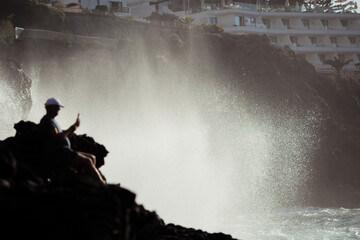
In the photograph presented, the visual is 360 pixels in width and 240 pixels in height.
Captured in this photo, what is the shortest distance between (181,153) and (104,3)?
36054 millimetres

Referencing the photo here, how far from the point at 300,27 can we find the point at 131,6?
2474 cm

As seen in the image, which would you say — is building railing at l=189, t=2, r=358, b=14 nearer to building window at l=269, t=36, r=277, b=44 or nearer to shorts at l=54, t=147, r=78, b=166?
building window at l=269, t=36, r=277, b=44

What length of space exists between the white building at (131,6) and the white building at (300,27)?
235 inches

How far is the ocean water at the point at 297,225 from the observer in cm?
3188

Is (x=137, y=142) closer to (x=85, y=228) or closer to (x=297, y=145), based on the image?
(x=297, y=145)

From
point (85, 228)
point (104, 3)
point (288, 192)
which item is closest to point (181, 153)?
point (288, 192)

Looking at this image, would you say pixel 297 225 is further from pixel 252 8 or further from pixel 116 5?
pixel 252 8

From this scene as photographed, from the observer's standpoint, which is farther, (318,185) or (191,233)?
(318,185)

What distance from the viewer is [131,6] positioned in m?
93.4

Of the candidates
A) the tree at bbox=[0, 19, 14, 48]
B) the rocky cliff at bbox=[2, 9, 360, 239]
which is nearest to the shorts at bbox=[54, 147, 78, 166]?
the tree at bbox=[0, 19, 14, 48]

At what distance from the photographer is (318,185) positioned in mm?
60812

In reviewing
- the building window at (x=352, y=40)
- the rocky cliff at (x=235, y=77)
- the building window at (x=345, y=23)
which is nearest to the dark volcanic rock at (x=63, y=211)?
the rocky cliff at (x=235, y=77)

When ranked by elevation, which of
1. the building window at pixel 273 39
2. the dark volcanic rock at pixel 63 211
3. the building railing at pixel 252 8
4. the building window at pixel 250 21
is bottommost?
the dark volcanic rock at pixel 63 211

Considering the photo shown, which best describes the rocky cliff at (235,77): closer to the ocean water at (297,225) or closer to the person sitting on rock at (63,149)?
the ocean water at (297,225)
